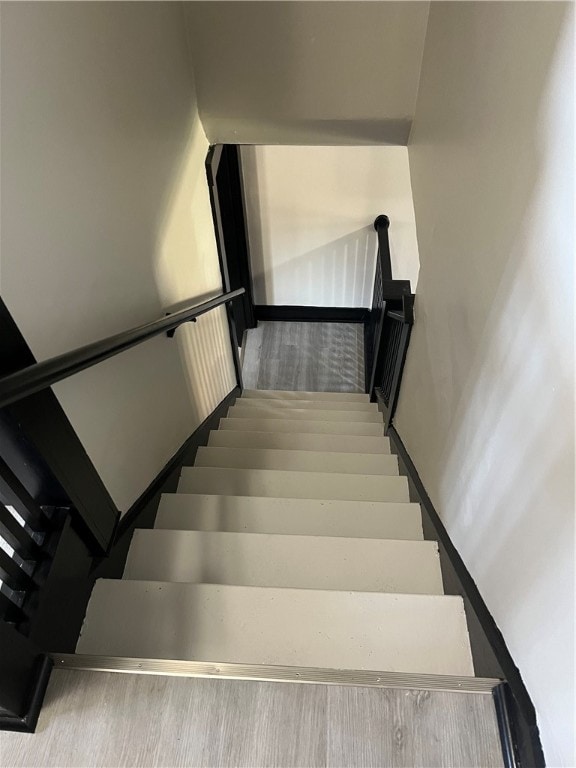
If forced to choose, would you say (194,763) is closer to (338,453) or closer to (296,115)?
(338,453)

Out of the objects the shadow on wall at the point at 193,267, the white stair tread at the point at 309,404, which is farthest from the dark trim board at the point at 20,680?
the white stair tread at the point at 309,404

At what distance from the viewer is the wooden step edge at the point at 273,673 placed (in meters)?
1.10

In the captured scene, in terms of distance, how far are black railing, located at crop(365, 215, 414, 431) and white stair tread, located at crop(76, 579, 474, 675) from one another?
130cm

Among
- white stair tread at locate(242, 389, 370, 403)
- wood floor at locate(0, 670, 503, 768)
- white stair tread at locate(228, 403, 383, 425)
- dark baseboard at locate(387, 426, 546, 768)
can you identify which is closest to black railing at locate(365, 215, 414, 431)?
white stair tread at locate(228, 403, 383, 425)

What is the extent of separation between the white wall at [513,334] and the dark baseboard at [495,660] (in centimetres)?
3

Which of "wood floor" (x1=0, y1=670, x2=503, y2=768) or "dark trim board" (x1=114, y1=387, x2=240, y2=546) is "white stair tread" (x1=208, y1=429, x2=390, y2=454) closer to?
"dark trim board" (x1=114, y1=387, x2=240, y2=546)

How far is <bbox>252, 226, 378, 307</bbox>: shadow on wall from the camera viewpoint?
173 inches

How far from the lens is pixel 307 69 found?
96.0 inches

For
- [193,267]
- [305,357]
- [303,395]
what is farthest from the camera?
[305,357]

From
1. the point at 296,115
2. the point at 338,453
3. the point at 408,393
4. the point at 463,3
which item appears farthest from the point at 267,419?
the point at 463,3

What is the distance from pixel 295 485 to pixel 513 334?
4.10 ft

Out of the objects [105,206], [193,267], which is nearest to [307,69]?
[193,267]

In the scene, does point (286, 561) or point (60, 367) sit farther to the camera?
point (286, 561)

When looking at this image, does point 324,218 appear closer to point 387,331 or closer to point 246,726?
point 387,331
